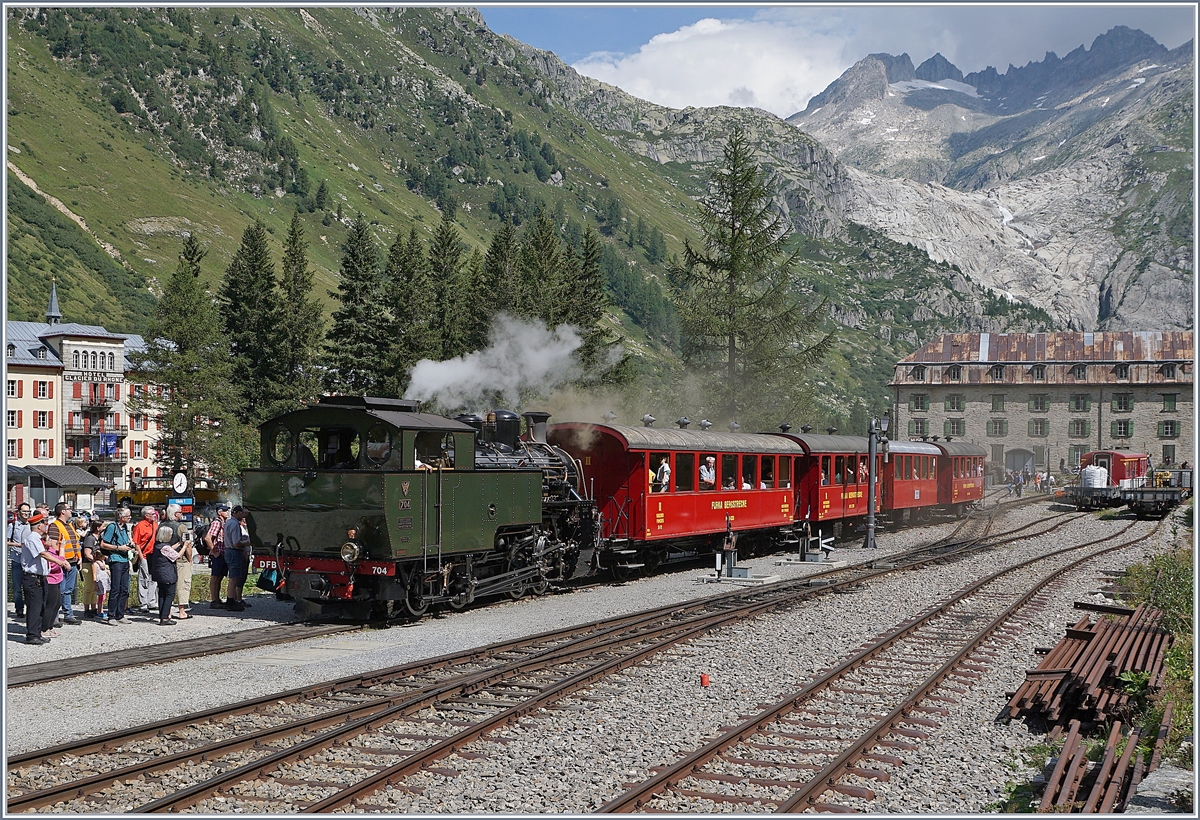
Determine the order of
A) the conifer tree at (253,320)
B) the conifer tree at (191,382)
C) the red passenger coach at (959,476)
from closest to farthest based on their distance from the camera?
the red passenger coach at (959,476) → the conifer tree at (191,382) → the conifer tree at (253,320)

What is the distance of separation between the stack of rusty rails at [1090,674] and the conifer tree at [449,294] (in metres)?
37.3

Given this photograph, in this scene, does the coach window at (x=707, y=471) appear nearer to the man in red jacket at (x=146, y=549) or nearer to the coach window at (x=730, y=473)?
the coach window at (x=730, y=473)

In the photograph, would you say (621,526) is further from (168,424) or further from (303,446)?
(168,424)

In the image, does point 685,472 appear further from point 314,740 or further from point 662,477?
point 314,740

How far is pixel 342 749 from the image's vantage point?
8789 millimetres

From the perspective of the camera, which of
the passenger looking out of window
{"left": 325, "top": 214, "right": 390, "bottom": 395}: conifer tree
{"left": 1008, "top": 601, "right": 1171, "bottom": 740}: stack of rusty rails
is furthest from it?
{"left": 325, "top": 214, "right": 390, "bottom": 395}: conifer tree

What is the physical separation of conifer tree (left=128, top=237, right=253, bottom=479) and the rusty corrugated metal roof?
183ft

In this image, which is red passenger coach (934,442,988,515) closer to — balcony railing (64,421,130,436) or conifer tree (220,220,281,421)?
conifer tree (220,220,281,421)

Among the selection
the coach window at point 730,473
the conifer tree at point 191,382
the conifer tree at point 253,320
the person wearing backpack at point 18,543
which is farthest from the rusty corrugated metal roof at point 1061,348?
the person wearing backpack at point 18,543

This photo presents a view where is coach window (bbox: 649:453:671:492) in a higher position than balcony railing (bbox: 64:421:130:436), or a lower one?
lower

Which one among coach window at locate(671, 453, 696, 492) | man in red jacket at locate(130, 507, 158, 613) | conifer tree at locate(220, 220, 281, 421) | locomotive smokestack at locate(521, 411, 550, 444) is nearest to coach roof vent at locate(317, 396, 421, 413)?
man in red jacket at locate(130, 507, 158, 613)

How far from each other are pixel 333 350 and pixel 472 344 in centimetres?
656

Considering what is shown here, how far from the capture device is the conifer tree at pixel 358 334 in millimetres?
46656

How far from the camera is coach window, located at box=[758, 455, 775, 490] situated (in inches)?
1025
